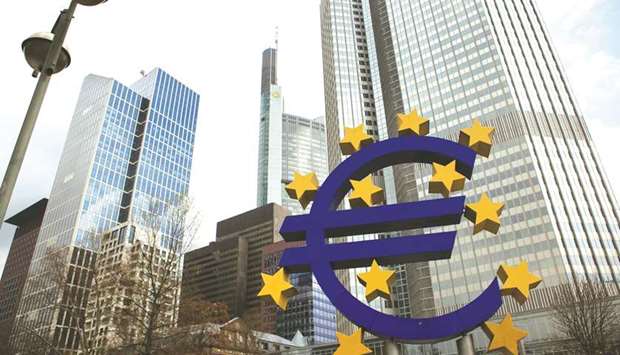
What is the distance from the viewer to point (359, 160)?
49.3 ft

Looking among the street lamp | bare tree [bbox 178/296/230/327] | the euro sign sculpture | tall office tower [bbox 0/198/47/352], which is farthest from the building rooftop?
the street lamp

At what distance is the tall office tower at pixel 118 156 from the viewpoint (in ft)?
399

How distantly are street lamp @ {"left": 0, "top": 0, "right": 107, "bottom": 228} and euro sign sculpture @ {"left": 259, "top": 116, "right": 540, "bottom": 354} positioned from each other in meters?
8.16

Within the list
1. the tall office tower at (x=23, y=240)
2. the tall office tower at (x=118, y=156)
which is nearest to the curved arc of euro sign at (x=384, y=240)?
the tall office tower at (x=118, y=156)

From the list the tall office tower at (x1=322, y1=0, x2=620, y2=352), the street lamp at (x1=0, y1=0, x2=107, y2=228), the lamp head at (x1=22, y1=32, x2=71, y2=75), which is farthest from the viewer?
the tall office tower at (x1=322, y1=0, x2=620, y2=352)

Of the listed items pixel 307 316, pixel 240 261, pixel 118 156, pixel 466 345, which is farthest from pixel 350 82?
pixel 466 345

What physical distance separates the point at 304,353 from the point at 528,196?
55.4m

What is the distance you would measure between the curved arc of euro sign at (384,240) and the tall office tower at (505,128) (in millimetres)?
57226

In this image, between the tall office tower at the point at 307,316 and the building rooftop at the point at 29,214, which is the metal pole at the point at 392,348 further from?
the building rooftop at the point at 29,214

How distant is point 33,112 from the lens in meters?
6.92

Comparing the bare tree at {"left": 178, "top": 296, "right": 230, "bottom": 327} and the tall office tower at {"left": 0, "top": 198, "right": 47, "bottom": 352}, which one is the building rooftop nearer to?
the tall office tower at {"left": 0, "top": 198, "right": 47, "bottom": 352}

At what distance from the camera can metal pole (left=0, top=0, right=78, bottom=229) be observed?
634 centimetres

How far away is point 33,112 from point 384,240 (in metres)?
9.68

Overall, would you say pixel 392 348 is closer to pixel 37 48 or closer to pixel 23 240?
pixel 37 48
